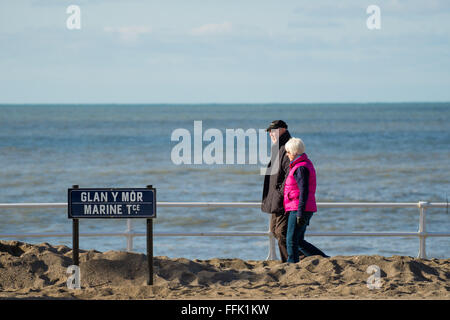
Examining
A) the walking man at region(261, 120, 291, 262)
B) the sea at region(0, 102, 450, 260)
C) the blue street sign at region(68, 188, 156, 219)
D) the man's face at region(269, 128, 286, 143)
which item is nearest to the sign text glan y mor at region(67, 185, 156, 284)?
the blue street sign at region(68, 188, 156, 219)

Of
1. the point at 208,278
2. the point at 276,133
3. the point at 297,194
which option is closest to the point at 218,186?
the point at 276,133

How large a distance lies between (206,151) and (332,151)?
886 cm

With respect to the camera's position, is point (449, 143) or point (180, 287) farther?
point (449, 143)

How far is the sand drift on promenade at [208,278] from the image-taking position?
6.84 meters

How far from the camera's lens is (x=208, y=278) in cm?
758

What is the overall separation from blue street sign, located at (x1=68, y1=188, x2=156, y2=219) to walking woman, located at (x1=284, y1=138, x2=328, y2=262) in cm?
164

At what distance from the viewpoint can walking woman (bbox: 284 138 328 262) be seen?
303 inches

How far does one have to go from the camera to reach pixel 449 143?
177 ft

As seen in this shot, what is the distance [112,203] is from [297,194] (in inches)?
83.5

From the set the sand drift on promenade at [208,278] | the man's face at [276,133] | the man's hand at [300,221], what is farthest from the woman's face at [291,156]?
the sand drift on promenade at [208,278]

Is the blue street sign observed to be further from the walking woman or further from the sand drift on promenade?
the walking woman

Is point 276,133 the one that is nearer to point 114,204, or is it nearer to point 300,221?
point 300,221
